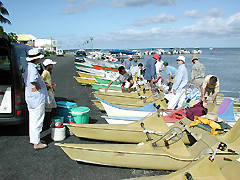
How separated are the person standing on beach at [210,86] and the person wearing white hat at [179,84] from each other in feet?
2.06

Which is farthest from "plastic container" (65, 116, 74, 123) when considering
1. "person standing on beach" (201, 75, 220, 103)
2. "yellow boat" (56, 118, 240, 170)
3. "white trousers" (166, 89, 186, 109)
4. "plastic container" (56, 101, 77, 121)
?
"person standing on beach" (201, 75, 220, 103)

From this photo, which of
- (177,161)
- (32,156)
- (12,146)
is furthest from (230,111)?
(12,146)

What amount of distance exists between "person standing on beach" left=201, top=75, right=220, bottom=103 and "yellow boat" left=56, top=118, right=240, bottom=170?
2750 mm

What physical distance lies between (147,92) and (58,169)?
5.93m

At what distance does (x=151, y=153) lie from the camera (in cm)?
357

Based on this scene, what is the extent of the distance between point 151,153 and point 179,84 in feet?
12.0

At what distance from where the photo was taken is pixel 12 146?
4863mm

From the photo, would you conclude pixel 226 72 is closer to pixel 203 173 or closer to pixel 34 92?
pixel 203 173

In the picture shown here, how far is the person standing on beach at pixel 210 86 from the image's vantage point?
6.41 m

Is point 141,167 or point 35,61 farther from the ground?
point 35,61

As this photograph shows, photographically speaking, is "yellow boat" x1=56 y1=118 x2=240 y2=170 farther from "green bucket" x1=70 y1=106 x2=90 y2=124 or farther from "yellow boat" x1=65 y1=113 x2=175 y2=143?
"green bucket" x1=70 y1=106 x2=90 y2=124

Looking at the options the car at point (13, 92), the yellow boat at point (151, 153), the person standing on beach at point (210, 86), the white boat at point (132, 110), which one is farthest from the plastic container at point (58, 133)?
the person standing on beach at point (210, 86)

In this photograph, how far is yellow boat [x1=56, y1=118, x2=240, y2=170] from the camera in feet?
11.9

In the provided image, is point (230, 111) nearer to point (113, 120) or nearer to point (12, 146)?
point (113, 120)
